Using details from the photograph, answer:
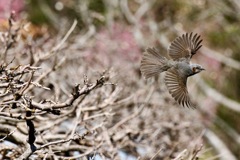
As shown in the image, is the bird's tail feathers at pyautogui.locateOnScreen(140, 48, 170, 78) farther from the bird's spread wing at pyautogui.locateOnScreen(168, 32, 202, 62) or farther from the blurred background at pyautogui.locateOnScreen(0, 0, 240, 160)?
the blurred background at pyautogui.locateOnScreen(0, 0, 240, 160)

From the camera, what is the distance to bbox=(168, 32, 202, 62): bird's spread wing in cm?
399

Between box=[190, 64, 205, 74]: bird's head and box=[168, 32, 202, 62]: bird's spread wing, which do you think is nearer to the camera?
box=[190, 64, 205, 74]: bird's head

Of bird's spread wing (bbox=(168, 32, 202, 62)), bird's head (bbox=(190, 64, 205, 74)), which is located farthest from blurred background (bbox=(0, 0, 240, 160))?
bird's head (bbox=(190, 64, 205, 74))

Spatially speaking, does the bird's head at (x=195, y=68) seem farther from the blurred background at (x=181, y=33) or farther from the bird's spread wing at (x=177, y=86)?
the blurred background at (x=181, y=33)

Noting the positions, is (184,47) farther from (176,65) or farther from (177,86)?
(177,86)

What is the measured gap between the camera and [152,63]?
4.00m

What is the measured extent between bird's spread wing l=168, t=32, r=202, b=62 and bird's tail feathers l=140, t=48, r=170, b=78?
0.07 metres

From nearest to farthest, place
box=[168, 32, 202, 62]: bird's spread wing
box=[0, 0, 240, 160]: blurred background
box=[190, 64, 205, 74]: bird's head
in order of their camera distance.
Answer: box=[190, 64, 205, 74]: bird's head
box=[168, 32, 202, 62]: bird's spread wing
box=[0, 0, 240, 160]: blurred background

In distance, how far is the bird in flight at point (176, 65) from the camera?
393 centimetres

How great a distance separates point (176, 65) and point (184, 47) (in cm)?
11

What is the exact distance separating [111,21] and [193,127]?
7.35 meters

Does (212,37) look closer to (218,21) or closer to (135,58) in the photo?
(218,21)

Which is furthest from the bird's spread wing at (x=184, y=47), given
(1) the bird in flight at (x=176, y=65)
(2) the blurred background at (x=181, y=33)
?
(2) the blurred background at (x=181, y=33)

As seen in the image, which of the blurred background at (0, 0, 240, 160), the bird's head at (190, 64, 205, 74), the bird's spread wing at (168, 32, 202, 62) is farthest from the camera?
the blurred background at (0, 0, 240, 160)
